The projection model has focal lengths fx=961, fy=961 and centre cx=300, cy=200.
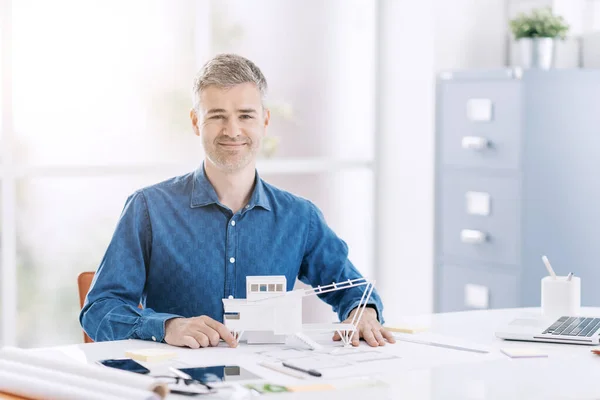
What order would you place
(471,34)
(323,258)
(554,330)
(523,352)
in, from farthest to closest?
(471,34) → (323,258) → (554,330) → (523,352)

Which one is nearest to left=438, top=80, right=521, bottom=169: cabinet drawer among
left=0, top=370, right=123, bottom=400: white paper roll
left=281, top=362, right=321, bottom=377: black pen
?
left=281, top=362, right=321, bottom=377: black pen

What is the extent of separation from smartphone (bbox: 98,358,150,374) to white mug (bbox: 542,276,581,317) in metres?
1.14

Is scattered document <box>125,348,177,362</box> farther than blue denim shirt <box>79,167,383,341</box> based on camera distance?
No

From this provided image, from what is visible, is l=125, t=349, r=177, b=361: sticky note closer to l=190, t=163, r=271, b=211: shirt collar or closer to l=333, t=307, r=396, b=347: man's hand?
l=333, t=307, r=396, b=347: man's hand

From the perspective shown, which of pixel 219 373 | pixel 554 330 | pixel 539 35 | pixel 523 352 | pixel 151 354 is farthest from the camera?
pixel 539 35

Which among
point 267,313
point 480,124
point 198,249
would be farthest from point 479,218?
point 267,313

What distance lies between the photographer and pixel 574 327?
90.4 inches

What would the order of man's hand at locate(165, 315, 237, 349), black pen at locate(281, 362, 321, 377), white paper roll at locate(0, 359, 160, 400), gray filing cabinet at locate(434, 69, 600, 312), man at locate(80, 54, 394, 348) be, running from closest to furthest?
1. white paper roll at locate(0, 359, 160, 400)
2. black pen at locate(281, 362, 321, 377)
3. man's hand at locate(165, 315, 237, 349)
4. man at locate(80, 54, 394, 348)
5. gray filing cabinet at locate(434, 69, 600, 312)

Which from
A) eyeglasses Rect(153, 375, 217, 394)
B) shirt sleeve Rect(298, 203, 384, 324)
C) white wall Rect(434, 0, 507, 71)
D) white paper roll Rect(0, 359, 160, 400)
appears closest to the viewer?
white paper roll Rect(0, 359, 160, 400)

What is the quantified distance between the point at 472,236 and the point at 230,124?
1852mm

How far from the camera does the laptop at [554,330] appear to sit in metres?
2.19

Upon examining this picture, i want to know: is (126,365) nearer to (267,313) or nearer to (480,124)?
(267,313)

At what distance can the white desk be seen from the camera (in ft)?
5.74

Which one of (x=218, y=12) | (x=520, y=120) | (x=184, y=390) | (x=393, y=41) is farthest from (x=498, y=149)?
(x=184, y=390)
